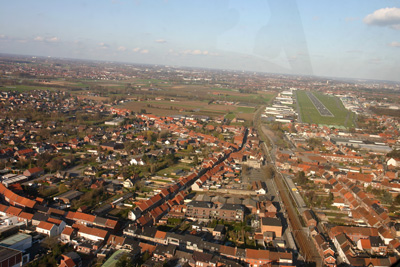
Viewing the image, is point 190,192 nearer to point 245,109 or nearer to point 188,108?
point 188,108

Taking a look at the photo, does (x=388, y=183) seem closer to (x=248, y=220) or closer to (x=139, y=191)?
(x=248, y=220)

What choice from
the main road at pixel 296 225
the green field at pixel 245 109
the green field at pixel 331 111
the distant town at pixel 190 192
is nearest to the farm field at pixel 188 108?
the green field at pixel 245 109

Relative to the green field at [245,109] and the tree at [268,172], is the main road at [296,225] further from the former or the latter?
the green field at [245,109]

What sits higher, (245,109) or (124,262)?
(245,109)

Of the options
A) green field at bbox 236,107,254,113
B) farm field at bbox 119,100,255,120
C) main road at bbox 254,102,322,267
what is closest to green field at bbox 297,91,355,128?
green field at bbox 236,107,254,113

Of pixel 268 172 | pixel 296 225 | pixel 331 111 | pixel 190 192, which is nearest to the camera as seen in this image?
pixel 296 225

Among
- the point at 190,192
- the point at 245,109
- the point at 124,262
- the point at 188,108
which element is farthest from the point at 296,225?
the point at 245,109
